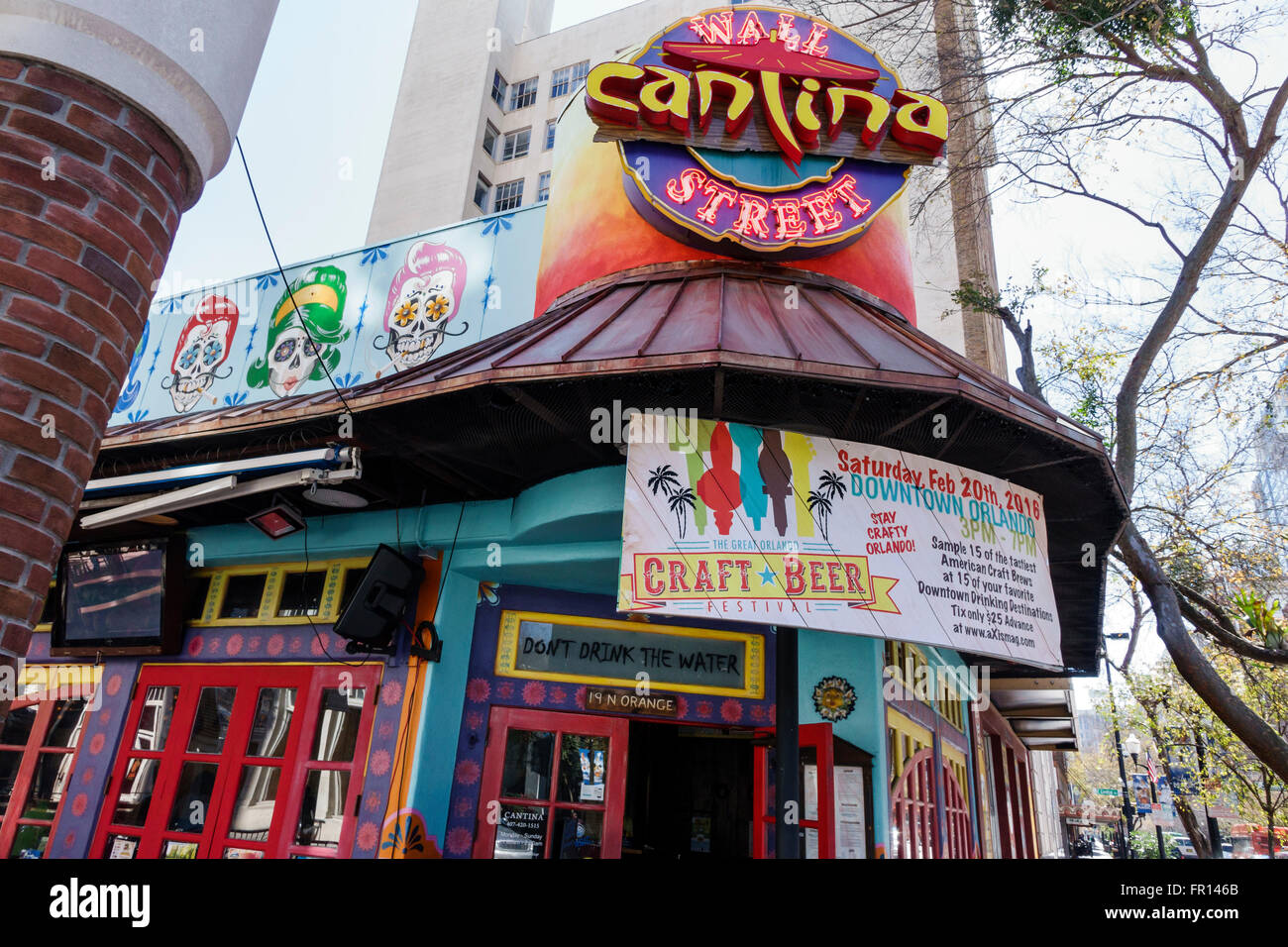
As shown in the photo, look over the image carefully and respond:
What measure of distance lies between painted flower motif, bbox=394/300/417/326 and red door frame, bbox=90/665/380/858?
3.76 meters

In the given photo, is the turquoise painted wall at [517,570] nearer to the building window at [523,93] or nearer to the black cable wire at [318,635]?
the black cable wire at [318,635]

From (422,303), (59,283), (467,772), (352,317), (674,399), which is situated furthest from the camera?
(352,317)

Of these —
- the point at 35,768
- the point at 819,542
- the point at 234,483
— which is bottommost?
the point at 35,768

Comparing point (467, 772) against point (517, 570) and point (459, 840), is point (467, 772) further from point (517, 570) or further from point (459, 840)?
point (517, 570)

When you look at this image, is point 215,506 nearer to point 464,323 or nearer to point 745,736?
point 464,323

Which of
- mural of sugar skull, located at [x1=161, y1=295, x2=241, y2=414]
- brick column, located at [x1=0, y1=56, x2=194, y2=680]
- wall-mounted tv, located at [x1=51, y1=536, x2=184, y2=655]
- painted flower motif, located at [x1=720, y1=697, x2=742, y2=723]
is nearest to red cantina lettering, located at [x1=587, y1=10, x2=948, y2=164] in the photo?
→ painted flower motif, located at [x1=720, y1=697, x2=742, y2=723]

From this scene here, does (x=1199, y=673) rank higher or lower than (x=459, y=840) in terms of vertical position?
higher

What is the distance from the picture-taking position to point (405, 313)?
9086 mm

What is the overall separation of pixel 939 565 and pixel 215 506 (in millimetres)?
7011

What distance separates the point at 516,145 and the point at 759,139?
108 ft

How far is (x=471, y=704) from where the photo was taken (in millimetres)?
7203

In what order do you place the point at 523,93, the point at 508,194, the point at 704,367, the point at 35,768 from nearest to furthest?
the point at 704,367, the point at 35,768, the point at 508,194, the point at 523,93

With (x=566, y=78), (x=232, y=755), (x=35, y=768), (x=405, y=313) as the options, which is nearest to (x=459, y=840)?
(x=232, y=755)

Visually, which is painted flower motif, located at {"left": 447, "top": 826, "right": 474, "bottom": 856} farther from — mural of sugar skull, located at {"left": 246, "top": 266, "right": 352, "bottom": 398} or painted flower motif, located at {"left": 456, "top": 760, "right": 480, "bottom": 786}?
mural of sugar skull, located at {"left": 246, "top": 266, "right": 352, "bottom": 398}
